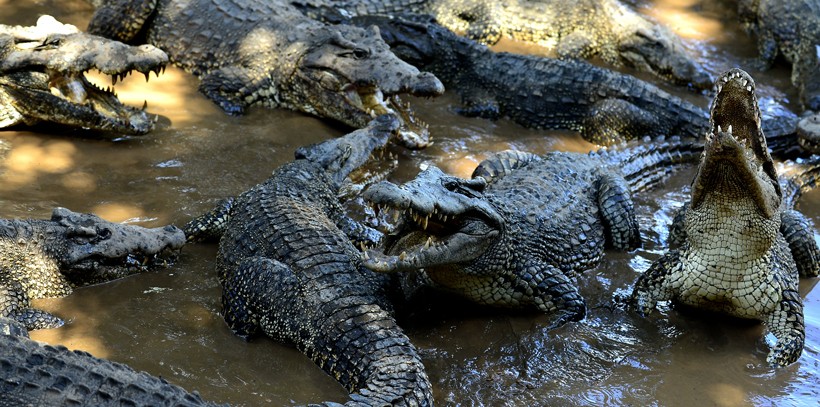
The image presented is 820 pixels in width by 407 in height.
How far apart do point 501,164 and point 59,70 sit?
2.99m

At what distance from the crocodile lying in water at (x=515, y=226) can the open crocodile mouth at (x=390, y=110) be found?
35.9 inches

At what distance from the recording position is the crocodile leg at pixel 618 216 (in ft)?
18.3

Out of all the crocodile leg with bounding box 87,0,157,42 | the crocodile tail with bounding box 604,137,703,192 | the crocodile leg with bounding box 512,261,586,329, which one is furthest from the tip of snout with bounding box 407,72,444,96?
the crocodile leg with bounding box 87,0,157,42

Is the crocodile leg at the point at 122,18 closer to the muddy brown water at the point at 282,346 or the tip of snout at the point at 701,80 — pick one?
the muddy brown water at the point at 282,346

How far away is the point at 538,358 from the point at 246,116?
3475 mm

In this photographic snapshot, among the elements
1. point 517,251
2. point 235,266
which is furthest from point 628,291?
point 235,266

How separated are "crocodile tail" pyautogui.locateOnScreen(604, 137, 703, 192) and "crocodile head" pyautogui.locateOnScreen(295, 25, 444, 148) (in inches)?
55.4

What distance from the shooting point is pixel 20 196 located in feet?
17.5

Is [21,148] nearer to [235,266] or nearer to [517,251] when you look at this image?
[235,266]

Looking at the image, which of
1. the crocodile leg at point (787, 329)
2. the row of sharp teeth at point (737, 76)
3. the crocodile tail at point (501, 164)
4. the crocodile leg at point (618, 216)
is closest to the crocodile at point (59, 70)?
the crocodile tail at point (501, 164)

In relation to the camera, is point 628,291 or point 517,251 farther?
A: point 628,291

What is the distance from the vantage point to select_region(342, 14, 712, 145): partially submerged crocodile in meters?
7.29

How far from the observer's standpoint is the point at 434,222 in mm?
4434

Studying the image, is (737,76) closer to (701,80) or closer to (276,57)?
(276,57)
